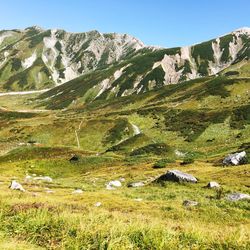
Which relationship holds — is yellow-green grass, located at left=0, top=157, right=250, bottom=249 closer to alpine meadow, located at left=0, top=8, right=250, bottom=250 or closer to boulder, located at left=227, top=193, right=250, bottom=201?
alpine meadow, located at left=0, top=8, right=250, bottom=250

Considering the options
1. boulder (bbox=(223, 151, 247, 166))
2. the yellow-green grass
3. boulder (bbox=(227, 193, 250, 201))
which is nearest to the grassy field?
the yellow-green grass

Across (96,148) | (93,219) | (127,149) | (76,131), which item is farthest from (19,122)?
(93,219)

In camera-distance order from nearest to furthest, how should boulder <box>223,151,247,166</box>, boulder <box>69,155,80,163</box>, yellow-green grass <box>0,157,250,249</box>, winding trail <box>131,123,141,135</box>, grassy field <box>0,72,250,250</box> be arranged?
yellow-green grass <box>0,157,250,249</box> < grassy field <box>0,72,250,250</box> < boulder <box>223,151,247,166</box> < boulder <box>69,155,80,163</box> < winding trail <box>131,123,141,135</box>

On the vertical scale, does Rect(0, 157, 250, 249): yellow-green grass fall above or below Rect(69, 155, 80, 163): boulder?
above

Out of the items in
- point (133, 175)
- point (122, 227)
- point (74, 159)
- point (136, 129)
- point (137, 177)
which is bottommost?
point (136, 129)

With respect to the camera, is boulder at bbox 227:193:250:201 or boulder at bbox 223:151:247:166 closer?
boulder at bbox 227:193:250:201

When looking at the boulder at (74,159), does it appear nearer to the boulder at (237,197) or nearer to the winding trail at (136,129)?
the winding trail at (136,129)

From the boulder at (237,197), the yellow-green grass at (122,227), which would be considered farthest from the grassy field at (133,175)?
the boulder at (237,197)

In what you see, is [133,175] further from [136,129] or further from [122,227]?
[136,129]

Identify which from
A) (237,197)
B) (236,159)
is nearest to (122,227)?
(237,197)

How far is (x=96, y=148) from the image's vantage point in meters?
121

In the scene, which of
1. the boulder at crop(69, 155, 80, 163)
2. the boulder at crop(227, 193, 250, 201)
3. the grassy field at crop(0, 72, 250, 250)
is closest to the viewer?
the grassy field at crop(0, 72, 250, 250)

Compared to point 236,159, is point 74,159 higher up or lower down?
lower down

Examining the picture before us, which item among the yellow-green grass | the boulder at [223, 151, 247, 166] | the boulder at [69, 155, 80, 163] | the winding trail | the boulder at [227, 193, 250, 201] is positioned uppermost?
the yellow-green grass
